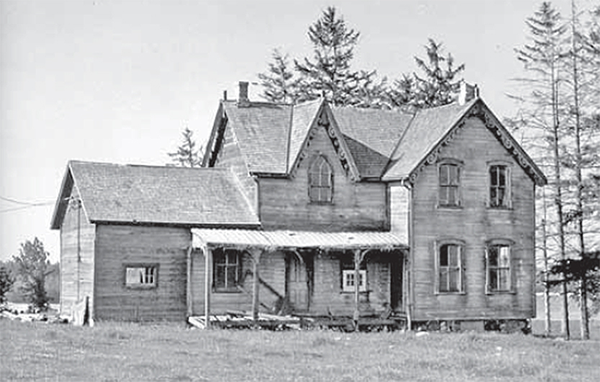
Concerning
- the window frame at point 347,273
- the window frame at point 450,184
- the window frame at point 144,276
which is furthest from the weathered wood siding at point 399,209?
the window frame at point 144,276

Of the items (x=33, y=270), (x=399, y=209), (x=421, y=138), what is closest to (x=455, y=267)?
(x=399, y=209)

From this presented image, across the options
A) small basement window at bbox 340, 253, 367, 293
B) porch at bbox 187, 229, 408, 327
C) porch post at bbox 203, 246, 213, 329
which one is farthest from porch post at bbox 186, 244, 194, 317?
small basement window at bbox 340, 253, 367, 293

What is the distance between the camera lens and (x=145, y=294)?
120 ft

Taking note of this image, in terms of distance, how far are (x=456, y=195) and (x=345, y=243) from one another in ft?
17.2

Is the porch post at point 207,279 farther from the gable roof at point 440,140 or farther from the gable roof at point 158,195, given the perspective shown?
the gable roof at point 440,140

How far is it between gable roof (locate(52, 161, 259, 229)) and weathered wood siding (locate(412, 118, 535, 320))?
6.41 m

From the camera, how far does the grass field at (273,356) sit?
20828mm

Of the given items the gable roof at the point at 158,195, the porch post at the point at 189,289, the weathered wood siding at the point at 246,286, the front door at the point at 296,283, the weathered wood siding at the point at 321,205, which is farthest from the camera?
the weathered wood siding at the point at 321,205

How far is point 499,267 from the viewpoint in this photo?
41281 millimetres

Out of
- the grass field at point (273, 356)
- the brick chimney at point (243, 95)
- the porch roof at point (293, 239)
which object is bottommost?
the grass field at point (273, 356)

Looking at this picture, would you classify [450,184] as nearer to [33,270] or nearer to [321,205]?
[321,205]

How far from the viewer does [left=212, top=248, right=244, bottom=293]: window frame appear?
37.7 m

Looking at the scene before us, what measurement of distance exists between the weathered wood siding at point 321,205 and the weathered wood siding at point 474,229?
192cm

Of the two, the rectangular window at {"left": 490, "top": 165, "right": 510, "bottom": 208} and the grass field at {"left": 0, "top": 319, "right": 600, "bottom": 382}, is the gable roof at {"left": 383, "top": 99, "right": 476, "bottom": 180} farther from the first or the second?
the grass field at {"left": 0, "top": 319, "right": 600, "bottom": 382}
